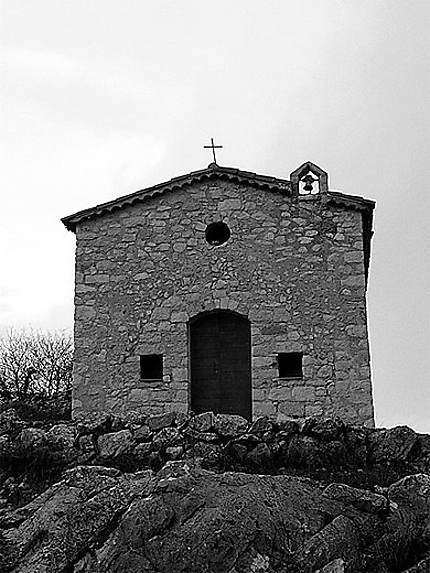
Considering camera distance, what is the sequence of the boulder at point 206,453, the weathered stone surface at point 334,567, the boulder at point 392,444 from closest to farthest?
1. the weathered stone surface at point 334,567
2. the boulder at point 206,453
3. the boulder at point 392,444

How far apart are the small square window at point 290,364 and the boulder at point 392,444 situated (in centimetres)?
468

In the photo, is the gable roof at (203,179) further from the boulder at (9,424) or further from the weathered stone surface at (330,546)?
the weathered stone surface at (330,546)

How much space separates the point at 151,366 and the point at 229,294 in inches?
93.3

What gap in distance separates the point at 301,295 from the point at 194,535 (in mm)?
10316

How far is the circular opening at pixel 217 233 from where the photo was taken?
722 inches

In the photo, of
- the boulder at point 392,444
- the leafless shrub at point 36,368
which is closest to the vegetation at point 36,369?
the leafless shrub at point 36,368

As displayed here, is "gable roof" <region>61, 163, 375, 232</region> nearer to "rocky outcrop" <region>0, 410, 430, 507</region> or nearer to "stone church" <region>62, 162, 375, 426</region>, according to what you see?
"stone church" <region>62, 162, 375, 426</region>

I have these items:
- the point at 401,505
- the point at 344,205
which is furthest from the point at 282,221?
the point at 401,505

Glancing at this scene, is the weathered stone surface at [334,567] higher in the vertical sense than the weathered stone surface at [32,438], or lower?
lower

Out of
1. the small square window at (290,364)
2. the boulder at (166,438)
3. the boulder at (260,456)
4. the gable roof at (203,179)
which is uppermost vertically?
the gable roof at (203,179)

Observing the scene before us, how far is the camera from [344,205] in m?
18.0

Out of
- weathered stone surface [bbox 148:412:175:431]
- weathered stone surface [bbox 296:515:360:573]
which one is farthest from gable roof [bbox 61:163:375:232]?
weathered stone surface [bbox 296:515:360:573]

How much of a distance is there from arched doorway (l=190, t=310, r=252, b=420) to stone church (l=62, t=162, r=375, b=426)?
26mm

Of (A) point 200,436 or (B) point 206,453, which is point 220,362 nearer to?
(A) point 200,436
